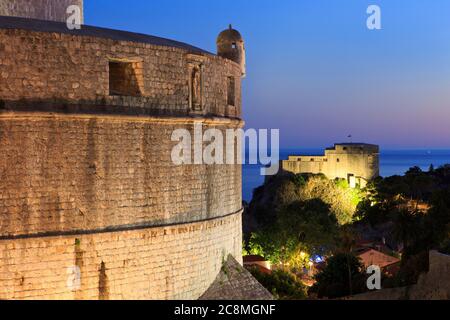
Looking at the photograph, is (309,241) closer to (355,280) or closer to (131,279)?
(355,280)

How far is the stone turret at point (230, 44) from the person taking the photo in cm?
1285

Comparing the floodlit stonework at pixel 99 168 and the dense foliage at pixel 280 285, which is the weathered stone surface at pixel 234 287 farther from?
the dense foliage at pixel 280 285

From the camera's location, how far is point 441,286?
44.8 feet

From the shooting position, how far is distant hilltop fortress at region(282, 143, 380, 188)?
51719 mm

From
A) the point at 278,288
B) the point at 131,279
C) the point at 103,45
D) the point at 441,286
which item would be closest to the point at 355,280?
the point at 278,288

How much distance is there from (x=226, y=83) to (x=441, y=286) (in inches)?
263

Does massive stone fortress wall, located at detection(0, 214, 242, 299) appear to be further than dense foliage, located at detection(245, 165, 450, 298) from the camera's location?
No

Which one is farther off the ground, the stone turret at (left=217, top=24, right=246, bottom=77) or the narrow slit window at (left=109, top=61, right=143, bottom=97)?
the stone turret at (left=217, top=24, right=246, bottom=77)

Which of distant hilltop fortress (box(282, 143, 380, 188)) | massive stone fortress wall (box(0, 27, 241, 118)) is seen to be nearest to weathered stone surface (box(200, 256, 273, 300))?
massive stone fortress wall (box(0, 27, 241, 118))

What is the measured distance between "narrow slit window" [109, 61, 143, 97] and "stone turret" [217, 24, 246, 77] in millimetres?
3766

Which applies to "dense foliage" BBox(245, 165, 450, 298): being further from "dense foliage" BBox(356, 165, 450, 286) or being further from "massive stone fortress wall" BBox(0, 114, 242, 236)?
"massive stone fortress wall" BBox(0, 114, 242, 236)

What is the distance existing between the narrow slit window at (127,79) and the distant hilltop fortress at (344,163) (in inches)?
1704

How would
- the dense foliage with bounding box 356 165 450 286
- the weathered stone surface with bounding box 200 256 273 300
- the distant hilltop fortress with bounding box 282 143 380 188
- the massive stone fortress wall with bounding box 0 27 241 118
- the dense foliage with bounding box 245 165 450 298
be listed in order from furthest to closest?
1. the distant hilltop fortress with bounding box 282 143 380 188
2. the dense foliage with bounding box 245 165 450 298
3. the dense foliage with bounding box 356 165 450 286
4. the weathered stone surface with bounding box 200 256 273 300
5. the massive stone fortress wall with bounding box 0 27 241 118

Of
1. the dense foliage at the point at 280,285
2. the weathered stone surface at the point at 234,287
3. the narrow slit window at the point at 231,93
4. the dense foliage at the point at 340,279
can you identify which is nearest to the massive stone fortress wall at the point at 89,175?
the weathered stone surface at the point at 234,287
